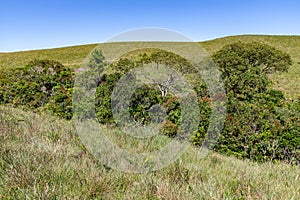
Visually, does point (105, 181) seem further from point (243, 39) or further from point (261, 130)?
point (243, 39)

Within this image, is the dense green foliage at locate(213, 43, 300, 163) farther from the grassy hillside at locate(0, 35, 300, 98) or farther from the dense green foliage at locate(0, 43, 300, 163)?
the grassy hillside at locate(0, 35, 300, 98)

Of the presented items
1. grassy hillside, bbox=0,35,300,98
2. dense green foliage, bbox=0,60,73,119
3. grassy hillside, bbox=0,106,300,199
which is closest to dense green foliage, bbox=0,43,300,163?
dense green foliage, bbox=0,60,73,119

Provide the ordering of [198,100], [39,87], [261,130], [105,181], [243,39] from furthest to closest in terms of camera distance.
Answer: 1. [243,39]
2. [39,87]
3. [198,100]
4. [261,130]
5. [105,181]

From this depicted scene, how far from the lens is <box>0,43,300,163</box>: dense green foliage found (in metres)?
8.28

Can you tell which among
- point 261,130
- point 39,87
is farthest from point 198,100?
point 39,87

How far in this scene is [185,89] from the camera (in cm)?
1031

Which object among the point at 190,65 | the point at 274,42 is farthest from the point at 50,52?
the point at 190,65

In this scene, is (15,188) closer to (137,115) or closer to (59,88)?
(137,115)

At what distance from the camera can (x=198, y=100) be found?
9.32 metres

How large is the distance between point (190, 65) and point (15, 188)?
35.8 ft

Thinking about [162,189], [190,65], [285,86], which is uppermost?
[190,65]

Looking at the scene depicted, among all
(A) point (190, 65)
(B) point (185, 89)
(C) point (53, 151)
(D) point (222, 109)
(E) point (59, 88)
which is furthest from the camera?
(E) point (59, 88)

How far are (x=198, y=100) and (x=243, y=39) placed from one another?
60538 mm

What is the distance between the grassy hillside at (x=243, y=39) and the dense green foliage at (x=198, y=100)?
1577cm
